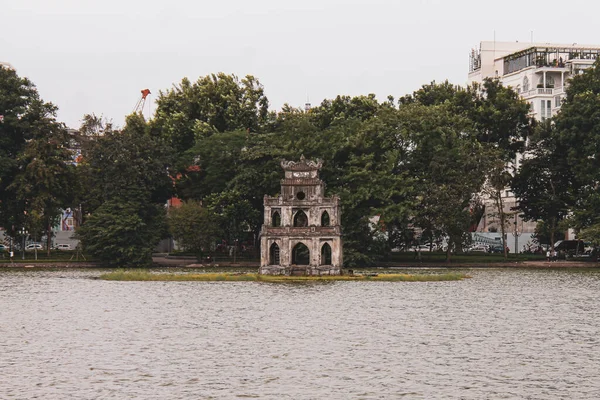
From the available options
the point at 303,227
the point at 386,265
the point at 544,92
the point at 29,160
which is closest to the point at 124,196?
the point at 29,160

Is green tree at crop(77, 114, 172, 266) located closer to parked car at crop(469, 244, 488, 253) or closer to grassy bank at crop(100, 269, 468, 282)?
grassy bank at crop(100, 269, 468, 282)

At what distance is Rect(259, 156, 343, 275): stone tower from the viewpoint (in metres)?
94.0

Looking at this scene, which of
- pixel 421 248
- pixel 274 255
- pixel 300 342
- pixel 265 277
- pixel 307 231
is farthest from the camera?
pixel 421 248

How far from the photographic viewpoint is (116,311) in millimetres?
64125

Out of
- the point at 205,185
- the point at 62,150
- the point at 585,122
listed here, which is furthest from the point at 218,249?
the point at 585,122

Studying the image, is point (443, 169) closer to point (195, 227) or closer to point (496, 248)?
point (496, 248)

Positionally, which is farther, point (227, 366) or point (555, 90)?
point (555, 90)

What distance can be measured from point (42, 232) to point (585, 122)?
6185 cm

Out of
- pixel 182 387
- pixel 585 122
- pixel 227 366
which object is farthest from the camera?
pixel 585 122

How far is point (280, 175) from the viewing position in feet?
368

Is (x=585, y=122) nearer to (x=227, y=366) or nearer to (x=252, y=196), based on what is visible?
(x=252, y=196)

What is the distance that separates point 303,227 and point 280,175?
18.7 meters

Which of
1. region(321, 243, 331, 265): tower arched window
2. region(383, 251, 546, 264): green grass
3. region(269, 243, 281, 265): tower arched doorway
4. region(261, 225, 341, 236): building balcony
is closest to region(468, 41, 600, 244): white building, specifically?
region(383, 251, 546, 264): green grass

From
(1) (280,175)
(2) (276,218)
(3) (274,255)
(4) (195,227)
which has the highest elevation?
(1) (280,175)
